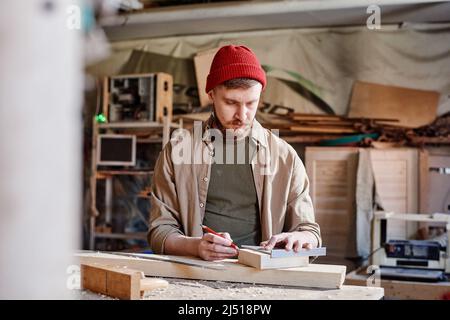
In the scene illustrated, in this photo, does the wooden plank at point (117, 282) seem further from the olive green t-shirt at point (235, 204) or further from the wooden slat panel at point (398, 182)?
the wooden slat panel at point (398, 182)

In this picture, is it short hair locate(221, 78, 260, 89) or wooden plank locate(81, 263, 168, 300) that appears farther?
short hair locate(221, 78, 260, 89)

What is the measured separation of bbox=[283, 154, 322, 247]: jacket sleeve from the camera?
2164 mm

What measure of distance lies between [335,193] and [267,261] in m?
4.01

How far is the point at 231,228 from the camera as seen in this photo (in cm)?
226

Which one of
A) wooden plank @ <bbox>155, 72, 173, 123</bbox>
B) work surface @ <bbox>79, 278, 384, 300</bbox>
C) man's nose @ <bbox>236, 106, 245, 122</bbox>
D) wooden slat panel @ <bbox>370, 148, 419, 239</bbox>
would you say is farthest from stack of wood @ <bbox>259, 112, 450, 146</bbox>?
work surface @ <bbox>79, 278, 384, 300</bbox>

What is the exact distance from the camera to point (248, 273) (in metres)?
1.76

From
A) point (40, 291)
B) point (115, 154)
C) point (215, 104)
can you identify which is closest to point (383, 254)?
point (215, 104)

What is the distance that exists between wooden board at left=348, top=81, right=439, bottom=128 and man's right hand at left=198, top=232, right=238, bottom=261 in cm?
420

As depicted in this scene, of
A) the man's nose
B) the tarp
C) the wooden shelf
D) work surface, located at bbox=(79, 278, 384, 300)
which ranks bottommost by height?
the wooden shelf

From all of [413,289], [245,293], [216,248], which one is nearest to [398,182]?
[413,289]

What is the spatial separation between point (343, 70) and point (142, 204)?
107 inches

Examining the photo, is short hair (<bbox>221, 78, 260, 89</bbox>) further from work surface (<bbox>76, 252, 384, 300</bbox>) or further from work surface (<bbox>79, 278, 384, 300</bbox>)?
work surface (<bbox>79, 278, 384, 300</bbox>)

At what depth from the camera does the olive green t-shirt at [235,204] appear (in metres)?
2.27

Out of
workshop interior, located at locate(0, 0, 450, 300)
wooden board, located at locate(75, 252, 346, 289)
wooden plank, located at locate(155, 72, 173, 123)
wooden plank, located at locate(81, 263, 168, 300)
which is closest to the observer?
wooden plank, located at locate(81, 263, 168, 300)
